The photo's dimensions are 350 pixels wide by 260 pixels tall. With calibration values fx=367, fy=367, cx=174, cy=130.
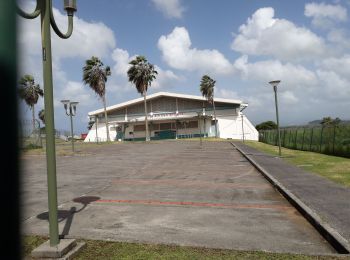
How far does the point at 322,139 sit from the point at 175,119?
136 ft

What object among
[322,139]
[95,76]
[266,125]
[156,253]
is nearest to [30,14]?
[156,253]

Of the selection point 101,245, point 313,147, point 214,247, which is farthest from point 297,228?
point 313,147

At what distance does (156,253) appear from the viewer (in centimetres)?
507

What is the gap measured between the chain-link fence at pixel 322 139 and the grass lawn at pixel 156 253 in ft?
58.7

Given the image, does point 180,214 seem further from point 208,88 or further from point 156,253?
point 208,88

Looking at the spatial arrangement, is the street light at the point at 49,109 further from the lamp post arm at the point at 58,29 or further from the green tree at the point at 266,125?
the green tree at the point at 266,125

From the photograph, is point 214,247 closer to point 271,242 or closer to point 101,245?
point 271,242

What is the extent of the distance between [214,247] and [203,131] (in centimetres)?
6113

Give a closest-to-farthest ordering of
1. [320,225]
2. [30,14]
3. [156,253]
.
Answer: [30,14]
[156,253]
[320,225]

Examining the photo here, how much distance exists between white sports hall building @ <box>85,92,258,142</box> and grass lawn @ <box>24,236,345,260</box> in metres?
58.7

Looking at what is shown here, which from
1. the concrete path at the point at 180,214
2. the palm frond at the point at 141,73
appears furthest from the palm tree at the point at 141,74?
the concrete path at the point at 180,214

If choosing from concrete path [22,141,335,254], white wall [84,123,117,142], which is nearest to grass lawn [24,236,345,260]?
concrete path [22,141,335,254]

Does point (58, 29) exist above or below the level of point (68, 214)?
above

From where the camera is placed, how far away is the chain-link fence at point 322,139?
2183cm
